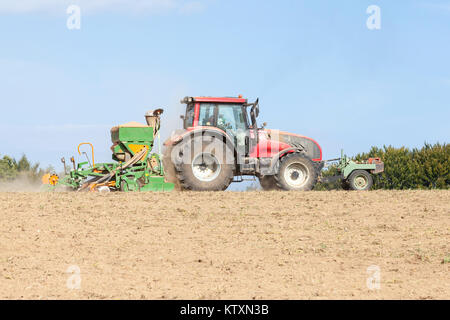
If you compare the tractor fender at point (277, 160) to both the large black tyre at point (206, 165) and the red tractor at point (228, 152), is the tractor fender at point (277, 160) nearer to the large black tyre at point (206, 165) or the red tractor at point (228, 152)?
the red tractor at point (228, 152)

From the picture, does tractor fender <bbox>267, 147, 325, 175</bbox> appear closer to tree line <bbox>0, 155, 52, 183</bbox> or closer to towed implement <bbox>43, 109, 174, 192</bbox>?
towed implement <bbox>43, 109, 174, 192</bbox>

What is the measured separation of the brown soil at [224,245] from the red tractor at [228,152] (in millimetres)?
964

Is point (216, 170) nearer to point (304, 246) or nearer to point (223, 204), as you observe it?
point (223, 204)

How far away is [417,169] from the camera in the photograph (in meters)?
23.1

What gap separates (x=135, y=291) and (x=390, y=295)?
3487 mm

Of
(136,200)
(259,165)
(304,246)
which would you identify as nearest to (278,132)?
(259,165)

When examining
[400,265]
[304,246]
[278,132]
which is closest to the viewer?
[400,265]

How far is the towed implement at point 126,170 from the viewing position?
14359 mm

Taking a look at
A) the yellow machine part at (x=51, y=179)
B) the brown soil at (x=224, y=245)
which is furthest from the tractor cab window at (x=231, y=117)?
the yellow machine part at (x=51, y=179)

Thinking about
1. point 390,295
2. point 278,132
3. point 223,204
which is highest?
point 278,132

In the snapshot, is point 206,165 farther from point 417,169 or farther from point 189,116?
point 417,169

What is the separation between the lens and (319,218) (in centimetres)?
1190

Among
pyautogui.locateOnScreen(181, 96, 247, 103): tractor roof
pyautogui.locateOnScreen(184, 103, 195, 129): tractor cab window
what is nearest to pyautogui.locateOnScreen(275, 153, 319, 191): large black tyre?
pyautogui.locateOnScreen(181, 96, 247, 103): tractor roof

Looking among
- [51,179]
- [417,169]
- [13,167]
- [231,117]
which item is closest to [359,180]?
[231,117]
